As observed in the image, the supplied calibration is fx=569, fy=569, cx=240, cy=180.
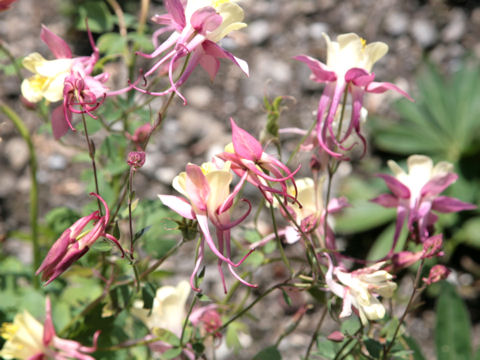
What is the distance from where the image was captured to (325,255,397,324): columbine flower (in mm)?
686

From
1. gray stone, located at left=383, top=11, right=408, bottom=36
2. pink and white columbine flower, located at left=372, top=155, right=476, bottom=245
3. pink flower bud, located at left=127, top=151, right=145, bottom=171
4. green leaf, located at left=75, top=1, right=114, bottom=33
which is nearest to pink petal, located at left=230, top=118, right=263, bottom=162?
pink flower bud, located at left=127, top=151, right=145, bottom=171

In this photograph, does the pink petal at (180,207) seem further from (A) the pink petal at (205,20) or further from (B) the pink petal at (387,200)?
(B) the pink petal at (387,200)

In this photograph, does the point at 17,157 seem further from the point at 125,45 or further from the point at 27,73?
the point at 125,45

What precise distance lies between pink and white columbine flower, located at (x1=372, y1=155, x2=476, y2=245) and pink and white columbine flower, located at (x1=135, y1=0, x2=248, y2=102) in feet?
0.98

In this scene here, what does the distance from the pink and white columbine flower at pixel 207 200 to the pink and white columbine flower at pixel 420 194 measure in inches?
10.5

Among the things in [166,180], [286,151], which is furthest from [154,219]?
[286,151]

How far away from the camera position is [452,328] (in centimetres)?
131

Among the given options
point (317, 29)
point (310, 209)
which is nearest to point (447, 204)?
point (310, 209)

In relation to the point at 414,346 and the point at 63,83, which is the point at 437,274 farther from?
the point at 63,83

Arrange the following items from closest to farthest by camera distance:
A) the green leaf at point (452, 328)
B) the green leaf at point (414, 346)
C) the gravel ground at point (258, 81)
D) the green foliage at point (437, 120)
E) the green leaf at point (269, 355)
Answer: the green leaf at point (269, 355) < the green leaf at point (414, 346) < the green leaf at point (452, 328) < the gravel ground at point (258, 81) < the green foliage at point (437, 120)

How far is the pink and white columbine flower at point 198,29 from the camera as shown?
648 millimetres


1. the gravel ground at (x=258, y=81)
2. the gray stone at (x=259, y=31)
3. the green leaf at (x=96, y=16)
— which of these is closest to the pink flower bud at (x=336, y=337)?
the green leaf at (x=96, y=16)

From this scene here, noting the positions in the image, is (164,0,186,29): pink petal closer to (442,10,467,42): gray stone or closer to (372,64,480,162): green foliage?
(372,64,480,162): green foliage

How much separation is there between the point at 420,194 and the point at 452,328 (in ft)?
2.06
